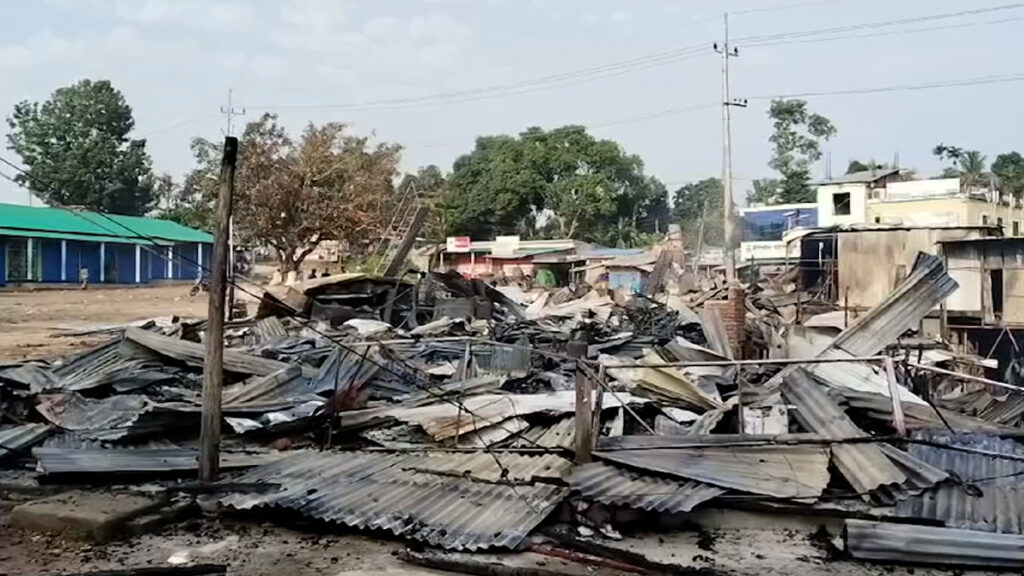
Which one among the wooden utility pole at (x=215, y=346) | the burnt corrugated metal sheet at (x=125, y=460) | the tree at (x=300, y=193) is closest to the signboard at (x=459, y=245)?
the tree at (x=300, y=193)

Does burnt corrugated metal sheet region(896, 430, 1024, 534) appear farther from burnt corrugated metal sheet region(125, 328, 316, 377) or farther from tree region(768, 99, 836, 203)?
tree region(768, 99, 836, 203)

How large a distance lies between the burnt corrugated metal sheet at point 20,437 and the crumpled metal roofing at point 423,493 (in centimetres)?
207

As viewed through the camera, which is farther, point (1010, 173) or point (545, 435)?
point (1010, 173)

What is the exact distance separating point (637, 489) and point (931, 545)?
1658mm

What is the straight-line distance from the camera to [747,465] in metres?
5.65

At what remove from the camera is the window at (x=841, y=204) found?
41.6 metres

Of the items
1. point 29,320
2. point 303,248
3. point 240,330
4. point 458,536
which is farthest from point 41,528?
point 303,248

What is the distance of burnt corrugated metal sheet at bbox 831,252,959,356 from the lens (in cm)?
852

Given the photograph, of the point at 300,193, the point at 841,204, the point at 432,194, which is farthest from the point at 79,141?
the point at 841,204

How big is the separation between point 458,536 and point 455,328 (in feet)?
30.1

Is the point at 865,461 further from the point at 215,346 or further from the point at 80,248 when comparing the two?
the point at 80,248

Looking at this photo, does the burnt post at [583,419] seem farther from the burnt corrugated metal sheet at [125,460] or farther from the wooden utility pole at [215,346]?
the wooden utility pole at [215,346]

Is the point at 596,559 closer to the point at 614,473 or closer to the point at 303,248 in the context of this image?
the point at 614,473

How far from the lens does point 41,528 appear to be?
5133 millimetres
